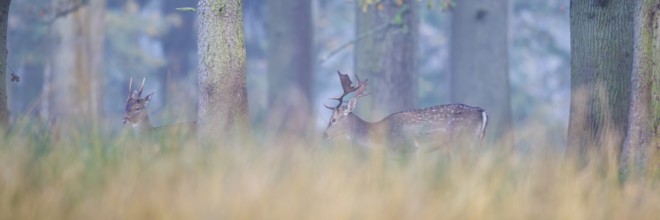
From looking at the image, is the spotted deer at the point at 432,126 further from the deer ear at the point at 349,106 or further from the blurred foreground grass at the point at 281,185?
the blurred foreground grass at the point at 281,185

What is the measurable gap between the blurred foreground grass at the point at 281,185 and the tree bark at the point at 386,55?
859cm

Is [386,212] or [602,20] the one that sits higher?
[602,20]

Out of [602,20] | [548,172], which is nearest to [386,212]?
[548,172]

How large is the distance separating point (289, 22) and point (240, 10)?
12.6 m

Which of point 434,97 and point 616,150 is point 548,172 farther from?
point 434,97

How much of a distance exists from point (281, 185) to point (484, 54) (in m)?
12.0

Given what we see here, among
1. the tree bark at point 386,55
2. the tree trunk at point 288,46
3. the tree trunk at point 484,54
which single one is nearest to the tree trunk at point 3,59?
the tree bark at point 386,55

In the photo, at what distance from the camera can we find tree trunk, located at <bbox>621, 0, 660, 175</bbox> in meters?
10.5

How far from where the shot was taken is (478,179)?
8.49 metres

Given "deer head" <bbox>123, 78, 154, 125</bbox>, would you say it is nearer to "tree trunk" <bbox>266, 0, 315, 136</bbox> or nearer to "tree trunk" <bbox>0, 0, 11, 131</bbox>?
"tree trunk" <bbox>0, 0, 11, 131</bbox>

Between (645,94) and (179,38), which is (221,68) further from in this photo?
(179,38)

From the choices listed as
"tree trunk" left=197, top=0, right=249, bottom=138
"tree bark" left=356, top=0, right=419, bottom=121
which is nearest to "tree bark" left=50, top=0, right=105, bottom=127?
"tree bark" left=356, top=0, right=419, bottom=121

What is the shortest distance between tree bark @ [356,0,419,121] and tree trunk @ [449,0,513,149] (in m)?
1.28

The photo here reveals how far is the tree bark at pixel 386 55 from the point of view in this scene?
18.2 metres
